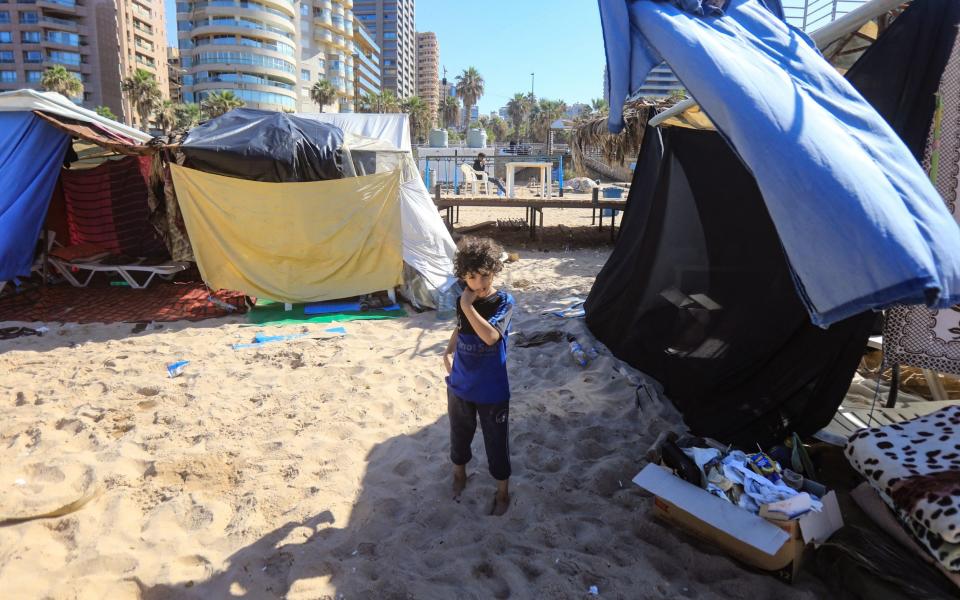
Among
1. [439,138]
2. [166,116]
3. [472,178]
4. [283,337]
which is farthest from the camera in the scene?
[166,116]

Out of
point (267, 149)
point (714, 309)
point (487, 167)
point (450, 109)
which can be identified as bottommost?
point (714, 309)

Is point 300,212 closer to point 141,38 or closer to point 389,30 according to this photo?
point 141,38

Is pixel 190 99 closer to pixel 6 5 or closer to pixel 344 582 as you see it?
pixel 6 5

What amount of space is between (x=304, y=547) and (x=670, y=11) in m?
2.91

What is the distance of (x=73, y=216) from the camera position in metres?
8.04

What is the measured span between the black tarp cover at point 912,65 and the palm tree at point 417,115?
61.7 m

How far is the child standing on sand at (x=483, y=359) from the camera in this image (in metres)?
2.58

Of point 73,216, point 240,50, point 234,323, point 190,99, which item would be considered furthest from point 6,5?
point 234,323

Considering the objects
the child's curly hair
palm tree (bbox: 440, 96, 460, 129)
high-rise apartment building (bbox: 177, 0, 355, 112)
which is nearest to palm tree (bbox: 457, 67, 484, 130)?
palm tree (bbox: 440, 96, 460, 129)

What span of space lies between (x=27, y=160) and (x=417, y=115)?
61065mm

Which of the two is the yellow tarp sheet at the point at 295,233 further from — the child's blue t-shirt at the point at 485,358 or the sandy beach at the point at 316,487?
the child's blue t-shirt at the point at 485,358

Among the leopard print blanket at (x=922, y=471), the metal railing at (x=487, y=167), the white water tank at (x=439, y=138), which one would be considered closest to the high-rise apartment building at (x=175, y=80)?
the white water tank at (x=439, y=138)

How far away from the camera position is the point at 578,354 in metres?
4.97

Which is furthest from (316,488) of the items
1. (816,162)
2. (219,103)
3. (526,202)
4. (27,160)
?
(219,103)
